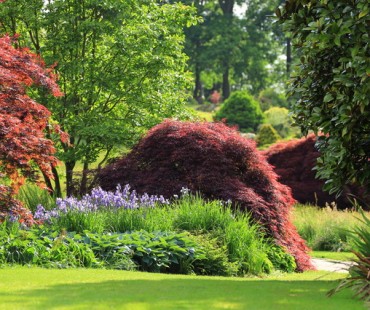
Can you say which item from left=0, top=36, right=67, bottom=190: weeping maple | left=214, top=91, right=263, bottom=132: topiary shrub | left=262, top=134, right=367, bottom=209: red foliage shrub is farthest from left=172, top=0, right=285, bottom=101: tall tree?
left=0, top=36, right=67, bottom=190: weeping maple

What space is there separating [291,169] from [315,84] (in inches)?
557

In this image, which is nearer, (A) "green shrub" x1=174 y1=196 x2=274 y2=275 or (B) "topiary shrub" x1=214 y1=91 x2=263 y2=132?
(A) "green shrub" x1=174 y1=196 x2=274 y2=275

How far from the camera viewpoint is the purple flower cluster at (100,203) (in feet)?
39.0

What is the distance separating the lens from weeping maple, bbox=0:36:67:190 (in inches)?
372

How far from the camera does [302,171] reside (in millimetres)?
23766

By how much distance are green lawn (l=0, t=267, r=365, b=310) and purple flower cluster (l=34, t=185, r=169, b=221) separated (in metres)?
2.60

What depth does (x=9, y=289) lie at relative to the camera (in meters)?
7.64

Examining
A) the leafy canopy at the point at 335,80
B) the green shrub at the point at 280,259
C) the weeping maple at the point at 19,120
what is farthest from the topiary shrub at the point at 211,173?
the weeping maple at the point at 19,120

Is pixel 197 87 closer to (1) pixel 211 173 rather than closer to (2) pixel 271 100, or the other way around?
(2) pixel 271 100

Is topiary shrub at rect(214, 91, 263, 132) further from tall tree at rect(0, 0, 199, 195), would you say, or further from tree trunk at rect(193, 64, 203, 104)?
tall tree at rect(0, 0, 199, 195)

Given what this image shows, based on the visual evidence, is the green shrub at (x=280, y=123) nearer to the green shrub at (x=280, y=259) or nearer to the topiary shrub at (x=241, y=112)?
the topiary shrub at (x=241, y=112)

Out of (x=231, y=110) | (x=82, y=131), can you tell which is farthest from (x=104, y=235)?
(x=231, y=110)

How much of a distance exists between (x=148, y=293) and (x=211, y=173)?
6155 millimetres

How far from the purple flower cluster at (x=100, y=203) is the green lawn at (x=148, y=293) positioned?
2600 millimetres
